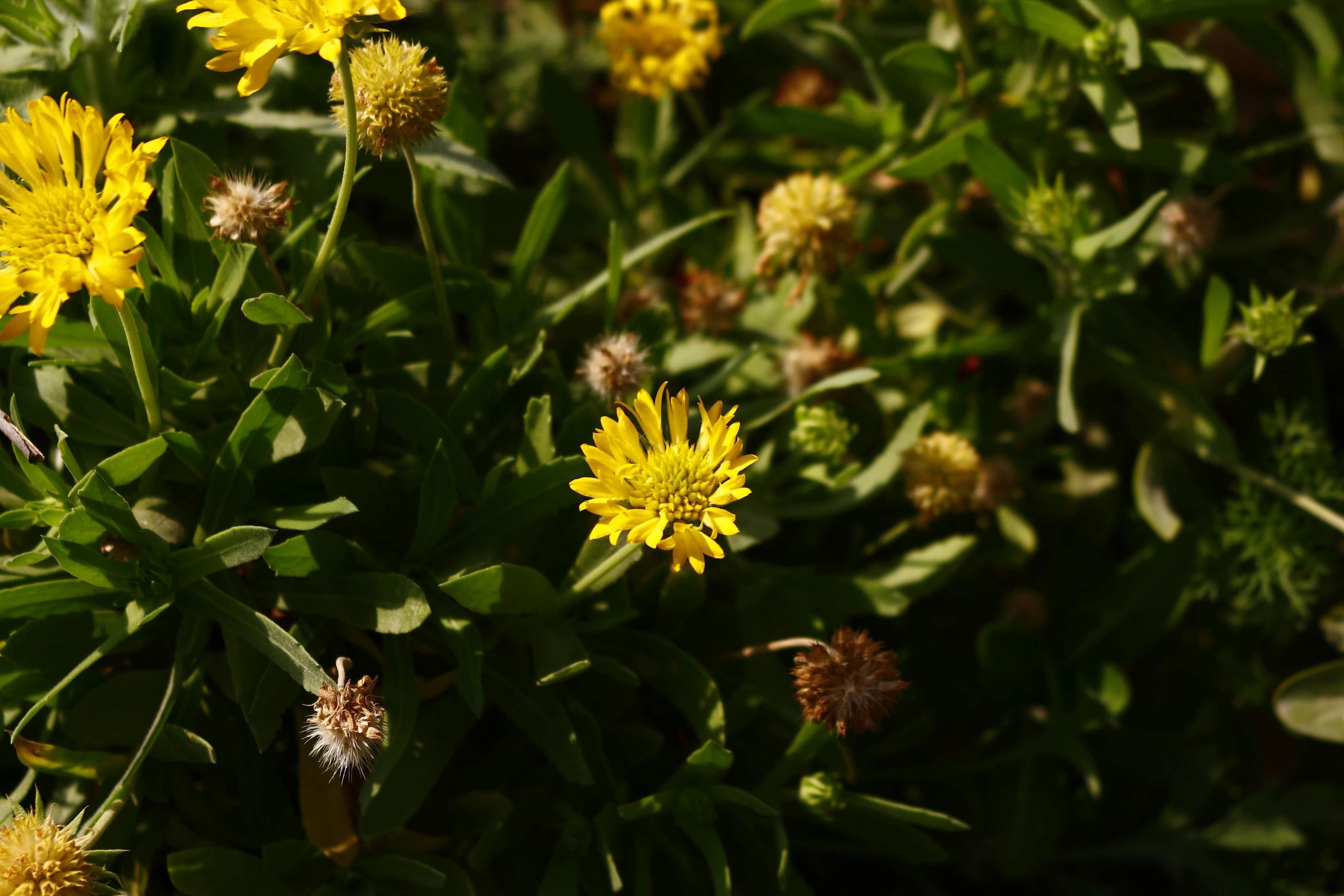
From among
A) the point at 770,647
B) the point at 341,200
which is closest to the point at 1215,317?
the point at 770,647

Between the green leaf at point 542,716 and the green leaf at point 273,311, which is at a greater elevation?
the green leaf at point 273,311

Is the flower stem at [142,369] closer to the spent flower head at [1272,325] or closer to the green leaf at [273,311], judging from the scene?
the green leaf at [273,311]

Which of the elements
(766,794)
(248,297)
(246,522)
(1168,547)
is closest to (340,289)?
(248,297)

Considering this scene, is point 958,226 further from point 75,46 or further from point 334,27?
point 75,46

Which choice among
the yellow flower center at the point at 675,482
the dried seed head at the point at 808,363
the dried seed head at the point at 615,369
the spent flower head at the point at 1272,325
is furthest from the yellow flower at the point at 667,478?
the spent flower head at the point at 1272,325

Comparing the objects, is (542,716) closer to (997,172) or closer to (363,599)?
(363,599)

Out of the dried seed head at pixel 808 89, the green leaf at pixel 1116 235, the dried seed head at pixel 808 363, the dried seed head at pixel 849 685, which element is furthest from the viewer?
the dried seed head at pixel 808 89

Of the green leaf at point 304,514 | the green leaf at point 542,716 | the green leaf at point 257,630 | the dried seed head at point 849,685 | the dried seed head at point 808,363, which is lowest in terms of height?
the green leaf at point 542,716
